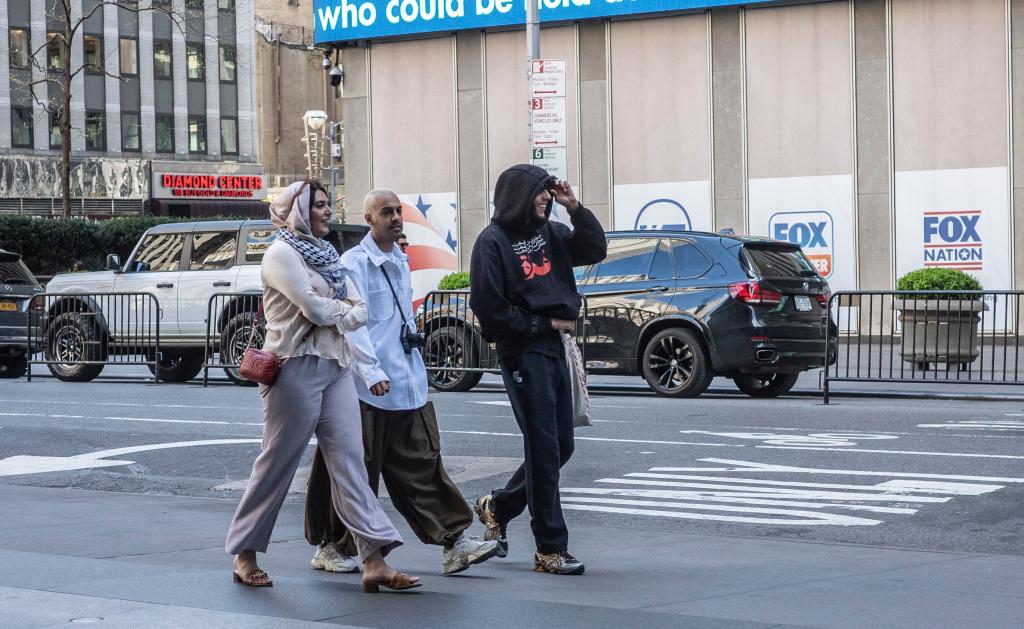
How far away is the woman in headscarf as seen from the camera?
6.32m

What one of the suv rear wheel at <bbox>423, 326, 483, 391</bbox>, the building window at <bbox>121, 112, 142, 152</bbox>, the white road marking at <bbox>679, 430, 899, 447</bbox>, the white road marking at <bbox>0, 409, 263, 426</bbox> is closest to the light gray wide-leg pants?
the white road marking at <bbox>679, 430, 899, 447</bbox>

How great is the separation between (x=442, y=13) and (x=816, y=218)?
8.27 m

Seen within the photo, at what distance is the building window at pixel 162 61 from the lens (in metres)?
66.2

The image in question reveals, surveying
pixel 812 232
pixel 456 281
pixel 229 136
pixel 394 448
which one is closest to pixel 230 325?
pixel 456 281

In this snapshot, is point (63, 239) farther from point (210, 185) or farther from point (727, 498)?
point (727, 498)

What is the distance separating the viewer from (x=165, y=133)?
66.2m

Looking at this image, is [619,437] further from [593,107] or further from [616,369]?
[593,107]

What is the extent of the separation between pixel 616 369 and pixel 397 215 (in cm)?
991

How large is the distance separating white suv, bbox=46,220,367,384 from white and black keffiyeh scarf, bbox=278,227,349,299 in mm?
12020

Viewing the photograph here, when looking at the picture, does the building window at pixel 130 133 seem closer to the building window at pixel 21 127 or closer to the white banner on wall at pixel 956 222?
the building window at pixel 21 127

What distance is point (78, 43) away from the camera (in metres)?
62.9

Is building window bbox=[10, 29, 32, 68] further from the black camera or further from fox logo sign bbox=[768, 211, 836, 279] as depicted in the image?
the black camera

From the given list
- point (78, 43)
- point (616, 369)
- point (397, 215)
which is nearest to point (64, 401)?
point (616, 369)

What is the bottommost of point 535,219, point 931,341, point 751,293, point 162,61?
point 931,341
